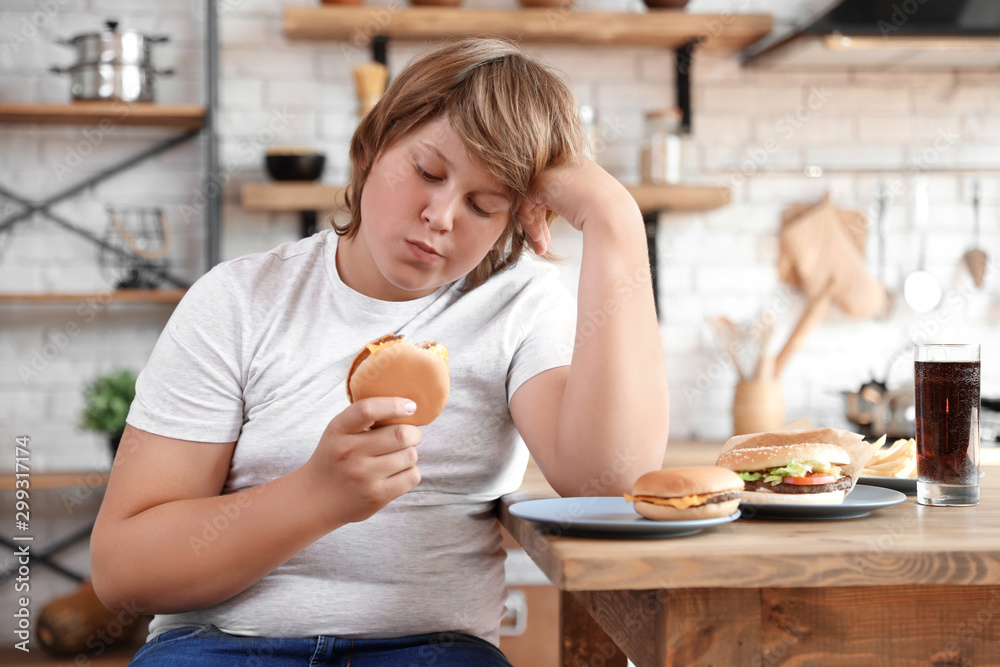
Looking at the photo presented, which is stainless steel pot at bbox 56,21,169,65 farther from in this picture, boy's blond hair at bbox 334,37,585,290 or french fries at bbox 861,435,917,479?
french fries at bbox 861,435,917,479

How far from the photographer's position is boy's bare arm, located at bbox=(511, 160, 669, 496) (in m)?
0.96

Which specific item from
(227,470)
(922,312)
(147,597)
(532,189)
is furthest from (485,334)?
(922,312)

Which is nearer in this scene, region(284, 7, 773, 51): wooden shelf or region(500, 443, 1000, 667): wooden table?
region(500, 443, 1000, 667): wooden table

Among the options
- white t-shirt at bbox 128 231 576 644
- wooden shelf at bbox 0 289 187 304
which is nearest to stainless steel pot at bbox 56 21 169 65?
wooden shelf at bbox 0 289 187 304

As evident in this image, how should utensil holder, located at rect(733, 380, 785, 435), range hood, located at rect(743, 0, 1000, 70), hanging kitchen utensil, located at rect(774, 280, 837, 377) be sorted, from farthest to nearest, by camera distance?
hanging kitchen utensil, located at rect(774, 280, 837, 377), utensil holder, located at rect(733, 380, 785, 435), range hood, located at rect(743, 0, 1000, 70)

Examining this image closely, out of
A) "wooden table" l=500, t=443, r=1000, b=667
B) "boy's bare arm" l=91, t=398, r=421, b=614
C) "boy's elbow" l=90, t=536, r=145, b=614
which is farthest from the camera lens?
"boy's elbow" l=90, t=536, r=145, b=614

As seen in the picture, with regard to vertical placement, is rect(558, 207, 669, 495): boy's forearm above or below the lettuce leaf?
above

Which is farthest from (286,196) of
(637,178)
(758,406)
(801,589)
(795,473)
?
(801,589)

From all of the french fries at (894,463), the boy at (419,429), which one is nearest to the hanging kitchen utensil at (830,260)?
the french fries at (894,463)

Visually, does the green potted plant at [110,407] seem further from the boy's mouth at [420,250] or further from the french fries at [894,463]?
the french fries at [894,463]

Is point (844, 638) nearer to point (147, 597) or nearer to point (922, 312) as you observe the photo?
point (147, 597)

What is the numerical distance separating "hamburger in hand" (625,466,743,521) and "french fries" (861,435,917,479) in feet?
1.10

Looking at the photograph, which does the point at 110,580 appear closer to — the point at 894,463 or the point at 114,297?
the point at 894,463

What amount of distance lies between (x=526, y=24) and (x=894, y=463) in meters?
1.85
